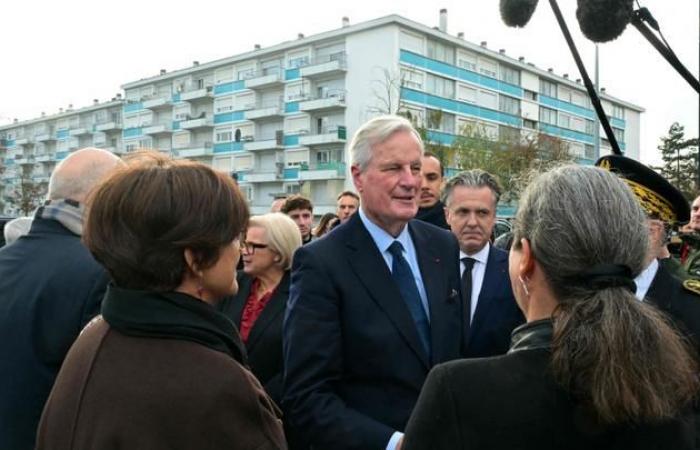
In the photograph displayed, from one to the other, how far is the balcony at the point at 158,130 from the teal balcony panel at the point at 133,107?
3605mm

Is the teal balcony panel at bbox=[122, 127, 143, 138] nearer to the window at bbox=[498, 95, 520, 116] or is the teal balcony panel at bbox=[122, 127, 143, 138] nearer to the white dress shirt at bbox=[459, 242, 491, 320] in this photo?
the window at bbox=[498, 95, 520, 116]

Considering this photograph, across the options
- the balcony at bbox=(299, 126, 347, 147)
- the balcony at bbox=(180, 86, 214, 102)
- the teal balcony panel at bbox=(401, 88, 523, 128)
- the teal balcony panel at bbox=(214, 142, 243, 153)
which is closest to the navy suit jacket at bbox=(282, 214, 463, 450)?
the teal balcony panel at bbox=(401, 88, 523, 128)

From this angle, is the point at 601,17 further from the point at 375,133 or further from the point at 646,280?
the point at 646,280

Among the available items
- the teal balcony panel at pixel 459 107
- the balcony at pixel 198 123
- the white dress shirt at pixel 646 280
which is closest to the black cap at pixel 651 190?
the white dress shirt at pixel 646 280

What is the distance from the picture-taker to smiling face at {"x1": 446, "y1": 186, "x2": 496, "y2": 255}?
3.79 m

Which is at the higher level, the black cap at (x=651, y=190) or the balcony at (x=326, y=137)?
the balcony at (x=326, y=137)

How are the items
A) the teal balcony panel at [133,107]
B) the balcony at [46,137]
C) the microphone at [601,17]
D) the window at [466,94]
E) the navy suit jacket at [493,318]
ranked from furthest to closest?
the balcony at [46,137], the teal balcony panel at [133,107], the window at [466,94], the navy suit jacket at [493,318], the microphone at [601,17]

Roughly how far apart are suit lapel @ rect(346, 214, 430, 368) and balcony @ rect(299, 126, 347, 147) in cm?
4757

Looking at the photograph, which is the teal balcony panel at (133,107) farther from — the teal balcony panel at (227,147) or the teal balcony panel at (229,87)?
the teal balcony panel at (227,147)

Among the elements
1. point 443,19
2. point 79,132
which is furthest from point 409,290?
point 79,132

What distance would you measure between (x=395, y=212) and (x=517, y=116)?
5987cm

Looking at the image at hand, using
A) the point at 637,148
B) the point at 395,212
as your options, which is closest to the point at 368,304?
the point at 395,212

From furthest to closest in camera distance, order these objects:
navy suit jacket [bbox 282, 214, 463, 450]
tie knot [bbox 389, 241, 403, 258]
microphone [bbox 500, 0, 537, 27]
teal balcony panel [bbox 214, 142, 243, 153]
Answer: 1. teal balcony panel [bbox 214, 142, 243, 153]
2. tie knot [bbox 389, 241, 403, 258]
3. microphone [bbox 500, 0, 537, 27]
4. navy suit jacket [bbox 282, 214, 463, 450]

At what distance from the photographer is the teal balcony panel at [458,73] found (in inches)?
1964
